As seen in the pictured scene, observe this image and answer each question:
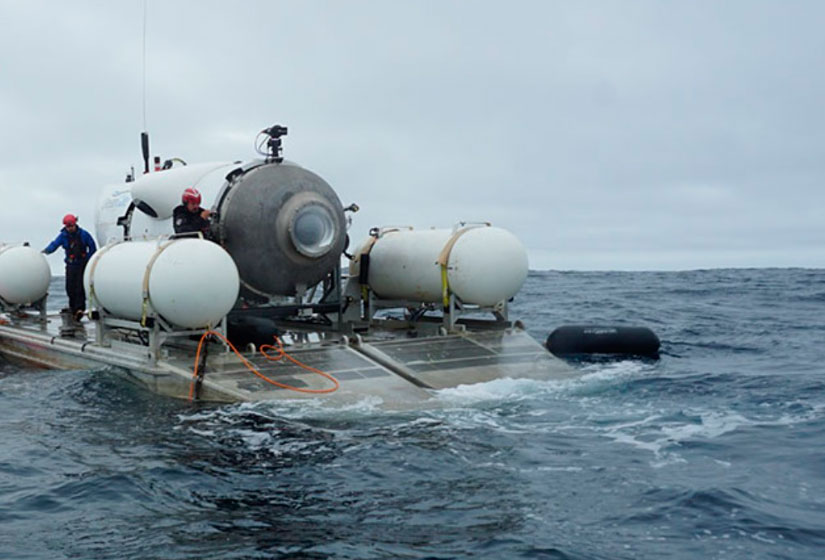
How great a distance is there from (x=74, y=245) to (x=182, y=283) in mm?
6534

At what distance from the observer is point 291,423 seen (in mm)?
9750

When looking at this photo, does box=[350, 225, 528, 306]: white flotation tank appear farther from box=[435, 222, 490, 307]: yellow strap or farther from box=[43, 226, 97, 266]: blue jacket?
box=[43, 226, 97, 266]: blue jacket

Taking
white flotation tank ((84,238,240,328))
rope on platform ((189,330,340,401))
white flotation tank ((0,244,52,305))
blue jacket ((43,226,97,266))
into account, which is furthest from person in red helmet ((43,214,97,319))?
rope on platform ((189,330,340,401))

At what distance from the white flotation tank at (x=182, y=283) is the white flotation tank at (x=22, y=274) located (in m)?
6.39

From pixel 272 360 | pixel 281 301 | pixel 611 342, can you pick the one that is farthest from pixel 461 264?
pixel 272 360

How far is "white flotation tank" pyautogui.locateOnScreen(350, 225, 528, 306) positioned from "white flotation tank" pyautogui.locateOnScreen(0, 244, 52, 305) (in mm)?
7553

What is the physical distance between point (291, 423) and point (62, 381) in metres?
5.23

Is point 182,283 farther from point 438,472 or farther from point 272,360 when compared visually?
point 438,472

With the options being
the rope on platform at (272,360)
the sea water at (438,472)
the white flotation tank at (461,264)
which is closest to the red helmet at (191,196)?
the rope on platform at (272,360)

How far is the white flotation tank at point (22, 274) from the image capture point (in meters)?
17.7

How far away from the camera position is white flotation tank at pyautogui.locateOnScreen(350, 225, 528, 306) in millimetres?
14188

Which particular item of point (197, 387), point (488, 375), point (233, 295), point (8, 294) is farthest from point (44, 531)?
point (8, 294)

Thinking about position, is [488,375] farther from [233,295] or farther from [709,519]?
[709,519]

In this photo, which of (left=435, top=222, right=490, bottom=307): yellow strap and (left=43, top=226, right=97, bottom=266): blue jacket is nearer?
(left=435, top=222, right=490, bottom=307): yellow strap
